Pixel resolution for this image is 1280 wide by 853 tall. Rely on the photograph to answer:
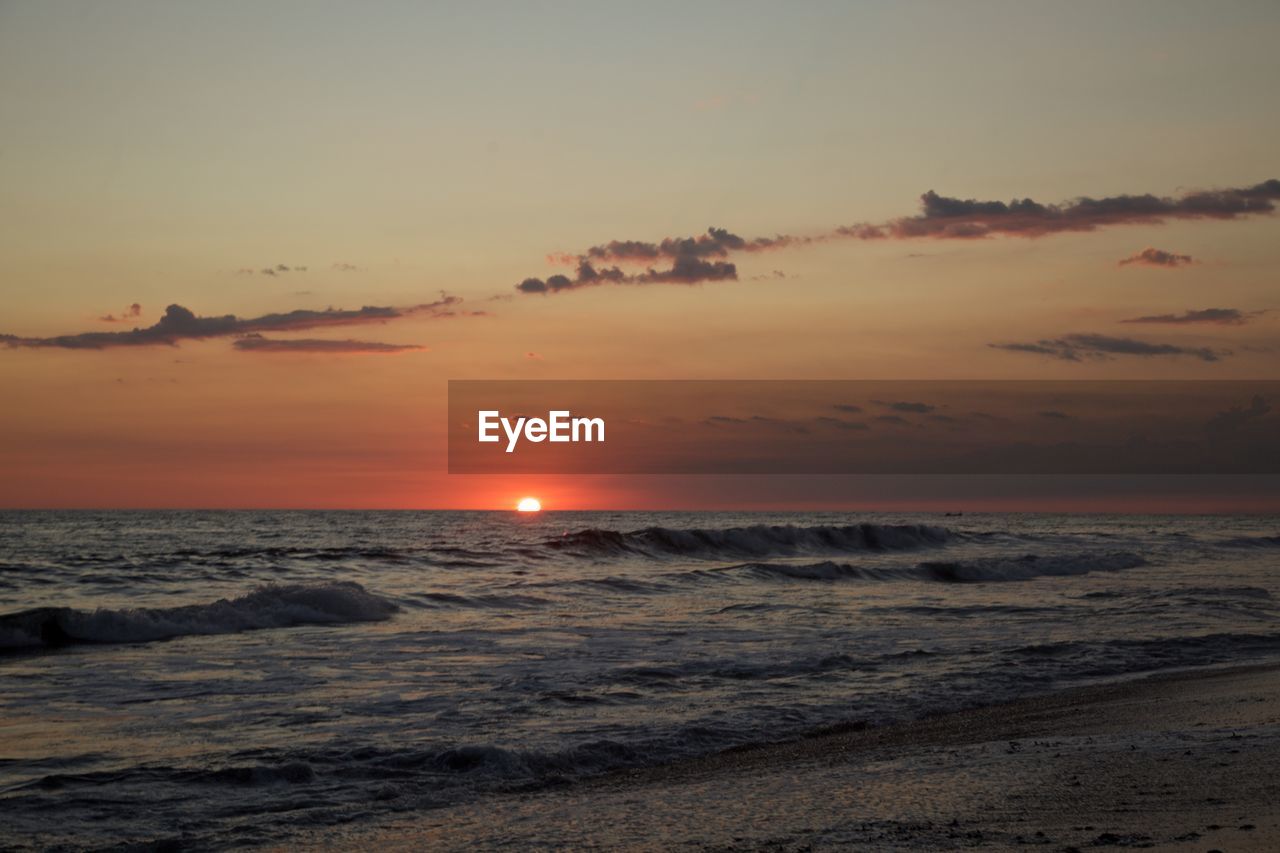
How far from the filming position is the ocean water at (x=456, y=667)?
29.2 feet

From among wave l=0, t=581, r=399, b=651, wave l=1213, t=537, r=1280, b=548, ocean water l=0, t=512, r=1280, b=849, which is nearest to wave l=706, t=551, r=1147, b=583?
ocean water l=0, t=512, r=1280, b=849

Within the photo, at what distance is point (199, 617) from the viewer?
2125cm

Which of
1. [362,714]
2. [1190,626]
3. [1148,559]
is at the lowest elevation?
[1148,559]

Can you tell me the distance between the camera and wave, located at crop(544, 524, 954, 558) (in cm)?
4778

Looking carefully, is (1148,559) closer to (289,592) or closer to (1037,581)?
(1037,581)

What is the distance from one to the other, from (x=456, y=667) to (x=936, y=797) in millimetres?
9024

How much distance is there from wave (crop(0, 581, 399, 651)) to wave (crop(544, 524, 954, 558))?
2088cm

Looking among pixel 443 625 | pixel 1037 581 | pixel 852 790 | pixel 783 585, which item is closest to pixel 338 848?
pixel 852 790

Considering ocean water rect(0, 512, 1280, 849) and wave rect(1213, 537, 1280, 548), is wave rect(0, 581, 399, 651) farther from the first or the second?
wave rect(1213, 537, 1280, 548)

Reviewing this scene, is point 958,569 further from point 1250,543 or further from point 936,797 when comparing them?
point 936,797

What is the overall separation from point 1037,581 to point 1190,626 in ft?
54.5

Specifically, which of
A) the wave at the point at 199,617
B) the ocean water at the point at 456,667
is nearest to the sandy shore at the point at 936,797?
the ocean water at the point at 456,667

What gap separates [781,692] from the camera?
1345 cm

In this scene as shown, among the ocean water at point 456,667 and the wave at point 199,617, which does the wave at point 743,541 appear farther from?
the wave at point 199,617
